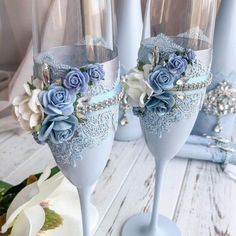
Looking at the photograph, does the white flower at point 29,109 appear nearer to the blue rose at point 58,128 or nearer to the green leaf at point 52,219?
the blue rose at point 58,128

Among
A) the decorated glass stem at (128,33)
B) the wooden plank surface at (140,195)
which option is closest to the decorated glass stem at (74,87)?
the wooden plank surface at (140,195)

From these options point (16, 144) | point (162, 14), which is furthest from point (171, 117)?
point (16, 144)

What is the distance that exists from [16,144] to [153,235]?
281 millimetres

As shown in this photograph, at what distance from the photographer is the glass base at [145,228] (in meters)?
0.36

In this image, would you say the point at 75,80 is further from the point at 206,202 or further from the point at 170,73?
the point at 206,202

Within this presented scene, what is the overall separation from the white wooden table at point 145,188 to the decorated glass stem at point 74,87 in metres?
0.13

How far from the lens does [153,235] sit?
14.4 inches

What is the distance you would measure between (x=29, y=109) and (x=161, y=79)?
108 mm

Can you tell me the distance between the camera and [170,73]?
0.27 m

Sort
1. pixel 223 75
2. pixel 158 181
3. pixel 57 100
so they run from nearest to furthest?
pixel 57 100 < pixel 158 181 < pixel 223 75

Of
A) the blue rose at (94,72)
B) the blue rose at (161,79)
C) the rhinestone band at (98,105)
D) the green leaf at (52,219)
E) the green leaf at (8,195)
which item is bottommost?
the green leaf at (52,219)

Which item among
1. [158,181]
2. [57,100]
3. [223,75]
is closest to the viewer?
[57,100]

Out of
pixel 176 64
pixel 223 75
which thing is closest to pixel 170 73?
pixel 176 64

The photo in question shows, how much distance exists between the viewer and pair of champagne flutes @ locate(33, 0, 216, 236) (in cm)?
26
